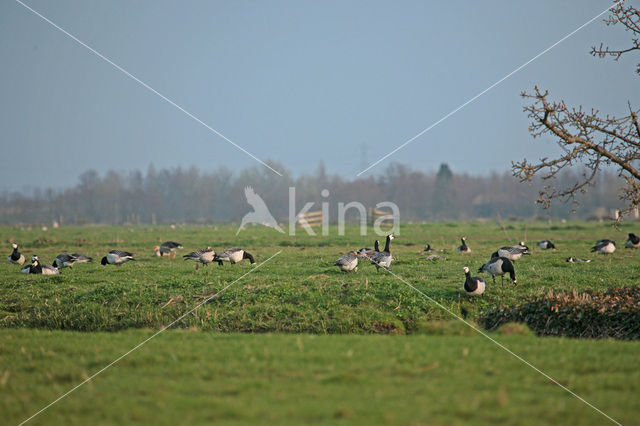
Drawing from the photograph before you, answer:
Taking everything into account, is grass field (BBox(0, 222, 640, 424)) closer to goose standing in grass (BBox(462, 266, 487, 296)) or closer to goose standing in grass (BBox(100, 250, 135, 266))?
goose standing in grass (BBox(462, 266, 487, 296))

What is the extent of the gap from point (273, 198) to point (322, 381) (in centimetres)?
14573

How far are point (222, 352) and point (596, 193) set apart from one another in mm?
163102

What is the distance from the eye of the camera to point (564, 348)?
10.7 meters

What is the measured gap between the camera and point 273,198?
153 meters

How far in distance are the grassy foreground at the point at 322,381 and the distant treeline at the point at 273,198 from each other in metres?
133

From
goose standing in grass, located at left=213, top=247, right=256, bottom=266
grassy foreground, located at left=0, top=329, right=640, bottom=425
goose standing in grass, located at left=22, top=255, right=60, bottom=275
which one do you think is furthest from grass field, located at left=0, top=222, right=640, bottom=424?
goose standing in grass, located at left=213, top=247, right=256, bottom=266

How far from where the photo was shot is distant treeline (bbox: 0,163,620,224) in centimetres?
14900

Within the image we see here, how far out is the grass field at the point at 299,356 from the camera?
7.24 m

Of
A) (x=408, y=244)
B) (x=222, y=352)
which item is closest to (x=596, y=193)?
(x=408, y=244)

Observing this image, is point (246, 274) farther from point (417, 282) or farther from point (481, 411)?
point (481, 411)

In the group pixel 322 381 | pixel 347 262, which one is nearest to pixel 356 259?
pixel 347 262

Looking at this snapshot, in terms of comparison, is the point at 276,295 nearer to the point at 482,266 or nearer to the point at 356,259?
the point at 356,259

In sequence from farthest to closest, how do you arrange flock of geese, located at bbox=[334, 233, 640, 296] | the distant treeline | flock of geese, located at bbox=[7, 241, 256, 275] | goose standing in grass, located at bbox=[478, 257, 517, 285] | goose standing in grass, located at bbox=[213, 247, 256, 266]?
the distant treeline
goose standing in grass, located at bbox=[213, 247, 256, 266]
flock of geese, located at bbox=[7, 241, 256, 275]
goose standing in grass, located at bbox=[478, 257, 517, 285]
flock of geese, located at bbox=[334, 233, 640, 296]

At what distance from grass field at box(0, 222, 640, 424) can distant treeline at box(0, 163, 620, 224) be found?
407 ft
